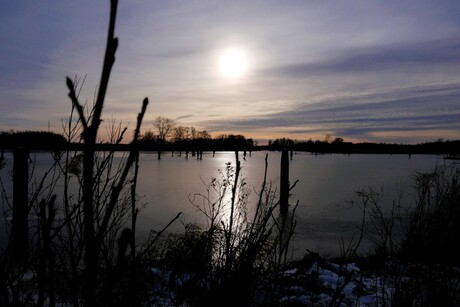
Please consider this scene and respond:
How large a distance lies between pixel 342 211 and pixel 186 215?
584 centimetres

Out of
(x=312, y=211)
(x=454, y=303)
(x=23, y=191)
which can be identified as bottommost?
(x=312, y=211)

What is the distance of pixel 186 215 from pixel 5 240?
529cm

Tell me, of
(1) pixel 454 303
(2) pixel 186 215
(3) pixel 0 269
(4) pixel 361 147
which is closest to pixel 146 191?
(2) pixel 186 215

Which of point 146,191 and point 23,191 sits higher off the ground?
point 23,191

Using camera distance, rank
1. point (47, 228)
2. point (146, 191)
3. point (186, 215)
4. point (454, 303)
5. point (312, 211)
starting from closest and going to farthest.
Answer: point (47, 228) < point (454, 303) < point (186, 215) < point (312, 211) < point (146, 191)

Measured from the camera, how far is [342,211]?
1320 centimetres

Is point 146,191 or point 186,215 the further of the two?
point 146,191

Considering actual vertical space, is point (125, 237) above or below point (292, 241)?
above

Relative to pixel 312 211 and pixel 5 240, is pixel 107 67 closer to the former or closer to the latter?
pixel 5 240

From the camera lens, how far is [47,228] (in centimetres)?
58

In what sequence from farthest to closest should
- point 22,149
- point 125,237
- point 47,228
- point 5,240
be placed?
point 5,240, point 22,149, point 47,228, point 125,237

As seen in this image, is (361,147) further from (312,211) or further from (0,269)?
(0,269)

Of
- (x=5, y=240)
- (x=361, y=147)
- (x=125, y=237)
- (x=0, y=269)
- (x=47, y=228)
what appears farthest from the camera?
(x=361, y=147)

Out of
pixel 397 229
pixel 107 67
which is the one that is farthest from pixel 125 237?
pixel 397 229
